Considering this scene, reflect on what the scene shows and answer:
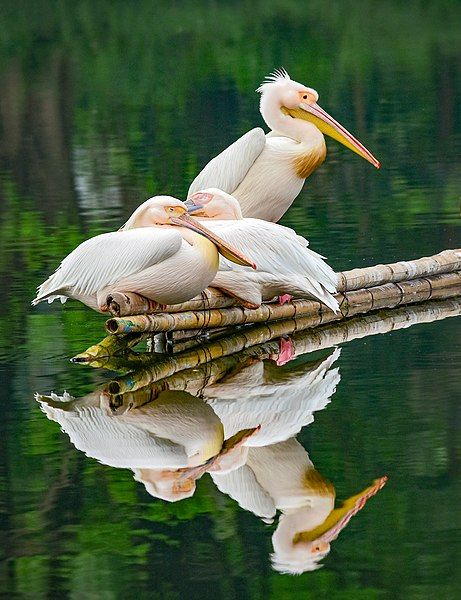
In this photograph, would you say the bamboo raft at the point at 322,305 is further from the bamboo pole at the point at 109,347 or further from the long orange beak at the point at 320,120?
the long orange beak at the point at 320,120

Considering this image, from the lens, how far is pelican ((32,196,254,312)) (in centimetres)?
552

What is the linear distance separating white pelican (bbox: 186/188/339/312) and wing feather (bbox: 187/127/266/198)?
811 mm

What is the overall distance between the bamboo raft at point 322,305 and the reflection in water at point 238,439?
272mm

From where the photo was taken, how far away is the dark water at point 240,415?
11.8 feet

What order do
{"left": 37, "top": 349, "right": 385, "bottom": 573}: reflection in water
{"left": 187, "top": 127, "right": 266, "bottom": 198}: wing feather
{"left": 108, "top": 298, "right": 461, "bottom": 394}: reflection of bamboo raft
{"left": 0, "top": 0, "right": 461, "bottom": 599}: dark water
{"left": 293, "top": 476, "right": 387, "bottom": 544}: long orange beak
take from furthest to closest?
1. {"left": 187, "top": 127, "right": 266, "bottom": 198}: wing feather
2. {"left": 108, "top": 298, "right": 461, "bottom": 394}: reflection of bamboo raft
3. {"left": 37, "top": 349, "right": 385, "bottom": 573}: reflection in water
4. {"left": 293, "top": 476, "right": 387, "bottom": 544}: long orange beak
5. {"left": 0, "top": 0, "right": 461, "bottom": 599}: dark water

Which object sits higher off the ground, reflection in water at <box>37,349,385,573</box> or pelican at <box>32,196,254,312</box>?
pelican at <box>32,196,254,312</box>

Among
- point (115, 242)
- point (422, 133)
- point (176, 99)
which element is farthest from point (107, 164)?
point (115, 242)

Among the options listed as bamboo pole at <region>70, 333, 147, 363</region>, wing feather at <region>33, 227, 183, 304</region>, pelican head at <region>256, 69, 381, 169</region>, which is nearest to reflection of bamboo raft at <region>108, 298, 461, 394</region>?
bamboo pole at <region>70, 333, 147, 363</region>

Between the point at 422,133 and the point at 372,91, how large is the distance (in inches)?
129

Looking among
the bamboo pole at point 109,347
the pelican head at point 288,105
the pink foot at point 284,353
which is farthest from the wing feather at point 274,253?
the pelican head at point 288,105

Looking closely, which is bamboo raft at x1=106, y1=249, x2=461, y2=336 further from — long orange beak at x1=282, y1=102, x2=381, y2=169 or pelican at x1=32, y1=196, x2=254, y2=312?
long orange beak at x1=282, y1=102, x2=381, y2=169

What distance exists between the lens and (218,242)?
5.66m

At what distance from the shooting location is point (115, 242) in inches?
220

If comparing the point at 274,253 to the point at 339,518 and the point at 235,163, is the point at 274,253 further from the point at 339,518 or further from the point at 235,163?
the point at 339,518
